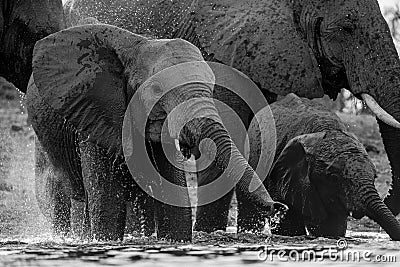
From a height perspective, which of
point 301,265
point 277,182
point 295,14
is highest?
point 295,14

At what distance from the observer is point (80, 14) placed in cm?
880

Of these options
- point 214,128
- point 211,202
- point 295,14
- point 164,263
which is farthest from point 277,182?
point 164,263

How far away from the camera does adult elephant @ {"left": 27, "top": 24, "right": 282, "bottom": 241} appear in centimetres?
618

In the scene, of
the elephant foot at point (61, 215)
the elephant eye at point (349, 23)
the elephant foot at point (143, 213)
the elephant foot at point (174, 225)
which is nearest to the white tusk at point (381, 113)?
the elephant eye at point (349, 23)

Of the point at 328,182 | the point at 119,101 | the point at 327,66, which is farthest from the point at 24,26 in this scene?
the point at 328,182

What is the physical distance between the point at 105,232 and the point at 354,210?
4.59 feet

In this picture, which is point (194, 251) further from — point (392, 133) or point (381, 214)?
point (392, 133)

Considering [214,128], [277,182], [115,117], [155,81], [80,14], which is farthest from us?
[80,14]

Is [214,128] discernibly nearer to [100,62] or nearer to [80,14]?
[100,62]

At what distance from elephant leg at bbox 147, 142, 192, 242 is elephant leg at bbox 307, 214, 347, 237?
120cm

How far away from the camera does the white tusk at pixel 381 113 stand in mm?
7531

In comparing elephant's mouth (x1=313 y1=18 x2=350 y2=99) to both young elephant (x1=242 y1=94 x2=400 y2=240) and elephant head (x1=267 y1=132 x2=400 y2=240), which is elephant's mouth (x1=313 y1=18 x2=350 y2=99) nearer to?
young elephant (x1=242 y1=94 x2=400 y2=240)

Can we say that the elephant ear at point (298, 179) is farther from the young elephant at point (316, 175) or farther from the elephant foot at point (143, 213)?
the elephant foot at point (143, 213)

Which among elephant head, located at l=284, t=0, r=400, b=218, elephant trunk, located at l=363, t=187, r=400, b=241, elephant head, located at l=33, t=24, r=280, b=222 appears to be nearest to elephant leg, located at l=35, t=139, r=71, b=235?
elephant head, located at l=33, t=24, r=280, b=222
